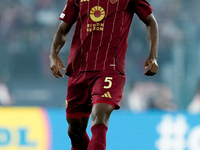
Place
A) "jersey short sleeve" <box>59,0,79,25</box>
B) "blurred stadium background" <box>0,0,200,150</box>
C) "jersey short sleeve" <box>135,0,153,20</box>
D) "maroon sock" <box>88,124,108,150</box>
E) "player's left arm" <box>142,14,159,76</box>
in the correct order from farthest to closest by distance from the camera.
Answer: "blurred stadium background" <box>0,0,200,150</box>
"jersey short sleeve" <box>59,0,79,25</box>
"jersey short sleeve" <box>135,0,153,20</box>
"player's left arm" <box>142,14,159,76</box>
"maroon sock" <box>88,124,108,150</box>

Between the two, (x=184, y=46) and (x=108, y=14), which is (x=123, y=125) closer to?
(x=108, y=14)

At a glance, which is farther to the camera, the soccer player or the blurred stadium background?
the blurred stadium background

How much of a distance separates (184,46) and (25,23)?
3284 millimetres

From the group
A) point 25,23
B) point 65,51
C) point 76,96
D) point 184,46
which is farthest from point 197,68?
point 76,96

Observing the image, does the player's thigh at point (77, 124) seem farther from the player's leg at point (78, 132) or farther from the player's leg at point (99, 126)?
the player's leg at point (99, 126)

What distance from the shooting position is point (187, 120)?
665 centimetres

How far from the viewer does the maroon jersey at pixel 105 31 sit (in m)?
4.36

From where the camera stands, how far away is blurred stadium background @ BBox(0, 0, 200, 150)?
6594 mm

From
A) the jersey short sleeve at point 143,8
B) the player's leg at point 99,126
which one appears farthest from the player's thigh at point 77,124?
the jersey short sleeve at point 143,8

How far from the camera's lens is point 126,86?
9.23 meters

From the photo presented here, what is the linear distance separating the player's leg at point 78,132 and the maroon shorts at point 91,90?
54 millimetres

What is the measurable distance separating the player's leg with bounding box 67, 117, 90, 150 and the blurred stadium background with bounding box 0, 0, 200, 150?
5.96 feet

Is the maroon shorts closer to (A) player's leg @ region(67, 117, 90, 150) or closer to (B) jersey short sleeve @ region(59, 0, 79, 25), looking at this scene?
(A) player's leg @ region(67, 117, 90, 150)

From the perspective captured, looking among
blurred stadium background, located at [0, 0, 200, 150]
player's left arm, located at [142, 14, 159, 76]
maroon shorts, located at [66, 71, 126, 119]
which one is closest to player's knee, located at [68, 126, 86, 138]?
maroon shorts, located at [66, 71, 126, 119]
